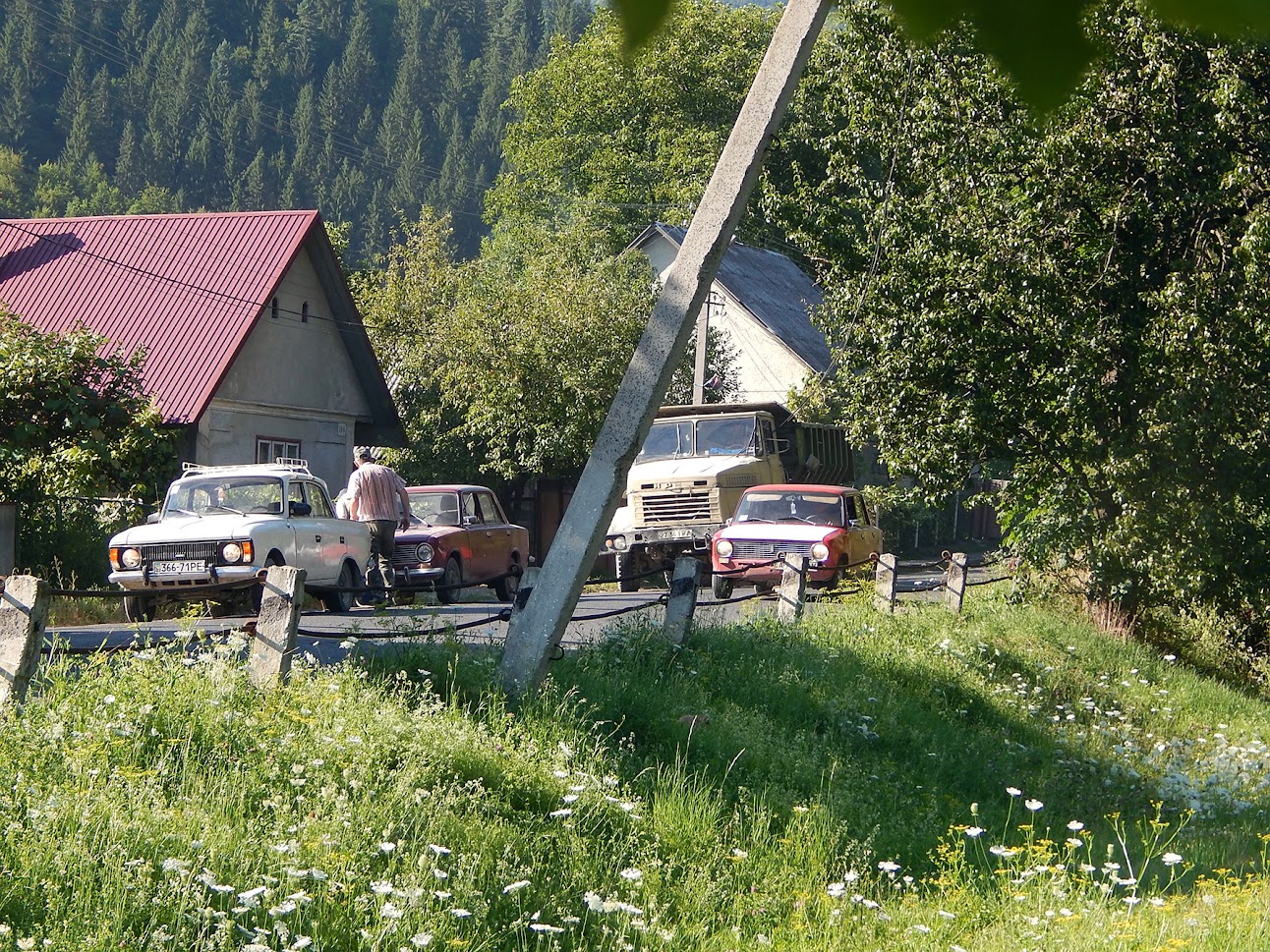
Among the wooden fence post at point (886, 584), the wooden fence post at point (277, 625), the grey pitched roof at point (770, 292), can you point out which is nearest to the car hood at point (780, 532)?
the wooden fence post at point (886, 584)

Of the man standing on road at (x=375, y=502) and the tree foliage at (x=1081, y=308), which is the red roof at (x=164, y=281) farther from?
the tree foliage at (x=1081, y=308)

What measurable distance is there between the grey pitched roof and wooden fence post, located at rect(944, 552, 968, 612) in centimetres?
2140

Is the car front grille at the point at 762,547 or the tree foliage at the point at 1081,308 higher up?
the tree foliage at the point at 1081,308

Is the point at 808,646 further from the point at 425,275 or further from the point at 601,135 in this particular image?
the point at 601,135

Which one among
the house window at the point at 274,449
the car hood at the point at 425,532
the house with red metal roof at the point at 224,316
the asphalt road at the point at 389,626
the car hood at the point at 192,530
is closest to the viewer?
the asphalt road at the point at 389,626

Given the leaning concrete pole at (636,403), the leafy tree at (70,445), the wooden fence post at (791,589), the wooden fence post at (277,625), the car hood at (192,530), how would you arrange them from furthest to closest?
the leafy tree at (70,445) < the car hood at (192,530) < the wooden fence post at (791,589) < the leaning concrete pole at (636,403) < the wooden fence post at (277,625)

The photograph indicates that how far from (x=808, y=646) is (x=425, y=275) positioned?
1134 inches

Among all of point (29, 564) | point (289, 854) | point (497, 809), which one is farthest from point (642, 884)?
point (29, 564)

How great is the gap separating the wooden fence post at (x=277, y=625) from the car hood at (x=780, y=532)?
487 inches

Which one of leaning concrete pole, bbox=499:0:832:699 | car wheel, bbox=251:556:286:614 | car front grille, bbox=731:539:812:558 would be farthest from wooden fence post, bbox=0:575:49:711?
car front grille, bbox=731:539:812:558

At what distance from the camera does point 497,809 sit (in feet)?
21.4

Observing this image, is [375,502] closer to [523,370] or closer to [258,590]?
[258,590]

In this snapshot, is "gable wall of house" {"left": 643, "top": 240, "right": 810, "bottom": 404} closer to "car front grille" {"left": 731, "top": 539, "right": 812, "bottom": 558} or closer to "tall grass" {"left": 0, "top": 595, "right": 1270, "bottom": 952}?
"car front grille" {"left": 731, "top": 539, "right": 812, "bottom": 558}

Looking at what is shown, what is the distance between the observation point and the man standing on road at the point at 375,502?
17094 millimetres
